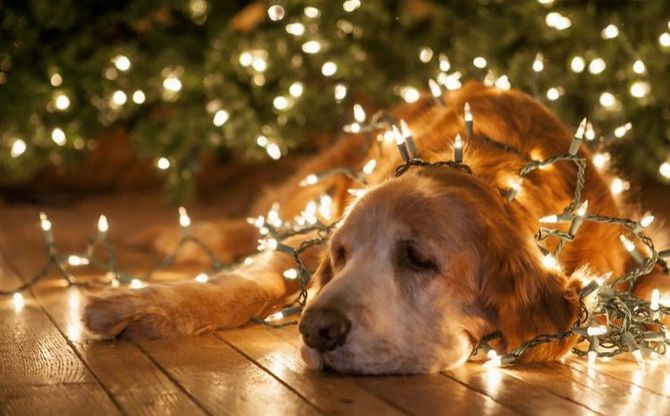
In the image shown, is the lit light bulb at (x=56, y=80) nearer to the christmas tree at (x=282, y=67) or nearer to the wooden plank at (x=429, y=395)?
the christmas tree at (x=282, y=67)

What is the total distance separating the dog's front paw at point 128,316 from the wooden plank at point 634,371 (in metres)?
1.08

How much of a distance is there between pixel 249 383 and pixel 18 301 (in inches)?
51.1

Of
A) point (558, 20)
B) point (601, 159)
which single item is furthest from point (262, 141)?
point (601, 159)

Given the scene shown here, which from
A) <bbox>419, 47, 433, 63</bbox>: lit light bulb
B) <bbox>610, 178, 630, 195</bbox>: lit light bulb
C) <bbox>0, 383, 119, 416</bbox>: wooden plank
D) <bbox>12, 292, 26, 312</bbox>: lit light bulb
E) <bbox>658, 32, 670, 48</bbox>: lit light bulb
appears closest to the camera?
<bbox>0, 383, 119, 416</bbox>: wooden plank

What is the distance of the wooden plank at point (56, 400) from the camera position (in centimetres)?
205

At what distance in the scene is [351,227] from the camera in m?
2.59

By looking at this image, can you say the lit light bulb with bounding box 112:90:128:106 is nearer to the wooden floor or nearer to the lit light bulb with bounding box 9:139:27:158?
the lit light bulb with bounding box 9:139:27:158

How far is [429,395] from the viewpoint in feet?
7.48

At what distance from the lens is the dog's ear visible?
2502mm

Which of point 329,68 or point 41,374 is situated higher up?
point 329,68

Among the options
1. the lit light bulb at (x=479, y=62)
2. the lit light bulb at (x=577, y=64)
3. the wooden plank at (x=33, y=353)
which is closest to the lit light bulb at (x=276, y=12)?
the lit light bulb at (x=479, y=62)

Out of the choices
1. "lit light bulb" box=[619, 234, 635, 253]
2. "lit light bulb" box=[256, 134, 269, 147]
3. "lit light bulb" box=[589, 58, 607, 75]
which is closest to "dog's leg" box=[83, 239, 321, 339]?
"lit light bulb" box=[619, 234, 635, 253]

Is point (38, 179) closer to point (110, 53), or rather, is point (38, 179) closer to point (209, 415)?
point (110, 53)

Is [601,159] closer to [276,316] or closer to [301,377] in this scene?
[276,316]
